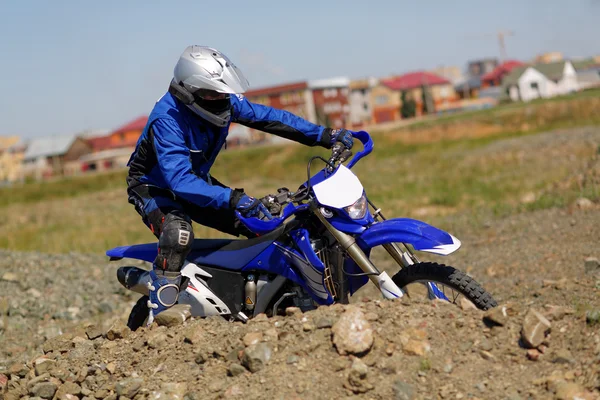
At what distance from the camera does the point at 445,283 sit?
545 cm

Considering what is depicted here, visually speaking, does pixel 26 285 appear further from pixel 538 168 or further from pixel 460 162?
pixel 460 162

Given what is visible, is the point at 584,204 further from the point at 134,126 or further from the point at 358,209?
the point at 134,126

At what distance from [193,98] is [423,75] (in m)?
119

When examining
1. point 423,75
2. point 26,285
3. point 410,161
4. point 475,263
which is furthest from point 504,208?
point 423,75

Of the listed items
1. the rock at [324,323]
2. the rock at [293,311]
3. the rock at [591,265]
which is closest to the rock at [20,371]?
the rock at [293,311]

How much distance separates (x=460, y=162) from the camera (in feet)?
107

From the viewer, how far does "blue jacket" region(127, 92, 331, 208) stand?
585 centimetres

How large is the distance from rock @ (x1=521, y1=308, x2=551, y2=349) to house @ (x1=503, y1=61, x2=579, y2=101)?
103 meters

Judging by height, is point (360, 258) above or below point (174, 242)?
below

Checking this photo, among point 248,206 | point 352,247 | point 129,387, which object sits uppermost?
point 248,206

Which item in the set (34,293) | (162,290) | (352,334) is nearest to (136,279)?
(162,290)

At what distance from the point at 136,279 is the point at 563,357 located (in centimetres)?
369

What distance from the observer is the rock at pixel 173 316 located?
606cm

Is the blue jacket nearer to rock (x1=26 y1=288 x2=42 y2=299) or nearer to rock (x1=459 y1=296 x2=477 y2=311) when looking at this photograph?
rock (x1=459 y1=296 x2=477 y2=311)
